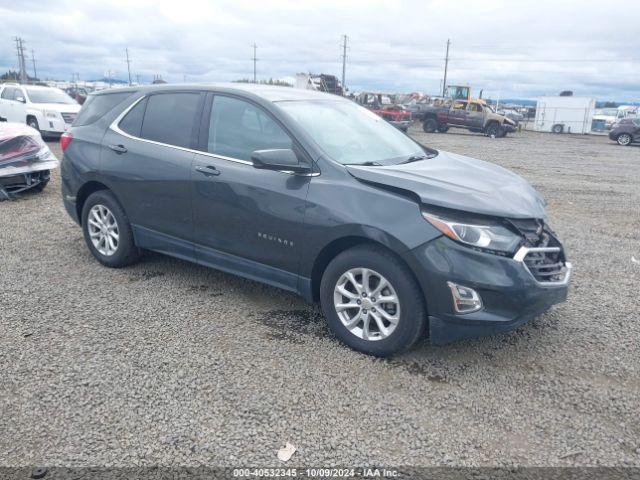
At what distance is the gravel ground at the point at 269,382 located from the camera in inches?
109

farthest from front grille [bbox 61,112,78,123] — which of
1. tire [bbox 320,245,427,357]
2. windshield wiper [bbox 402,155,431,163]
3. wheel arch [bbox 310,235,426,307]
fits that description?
tire [bbox 320,245,427,357]

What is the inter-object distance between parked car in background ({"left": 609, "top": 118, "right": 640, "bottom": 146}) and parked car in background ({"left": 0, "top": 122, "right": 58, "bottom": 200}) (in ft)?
87.4

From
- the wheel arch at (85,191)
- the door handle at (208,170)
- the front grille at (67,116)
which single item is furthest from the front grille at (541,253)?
the front grille at (67,116)

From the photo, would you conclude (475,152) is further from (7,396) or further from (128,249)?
(7,396)

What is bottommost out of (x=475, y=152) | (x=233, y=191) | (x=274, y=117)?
(x=475, y=152)

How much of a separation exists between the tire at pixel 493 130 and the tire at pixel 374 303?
29.5 meters

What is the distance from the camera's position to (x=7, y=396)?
3.14m

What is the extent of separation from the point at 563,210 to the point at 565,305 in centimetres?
481

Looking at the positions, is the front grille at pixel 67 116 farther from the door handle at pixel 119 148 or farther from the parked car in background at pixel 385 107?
the parked car in background at pixel 385 107

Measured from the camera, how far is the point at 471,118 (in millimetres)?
30938

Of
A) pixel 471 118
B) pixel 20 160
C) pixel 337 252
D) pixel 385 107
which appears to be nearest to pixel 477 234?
pixel 337 252

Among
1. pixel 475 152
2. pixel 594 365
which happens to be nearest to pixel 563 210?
pixel 594 365

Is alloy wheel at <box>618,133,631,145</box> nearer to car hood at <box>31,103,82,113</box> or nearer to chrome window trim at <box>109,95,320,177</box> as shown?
car hood at <box>31,103,82,113</box>

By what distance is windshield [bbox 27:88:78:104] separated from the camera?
17.4m
